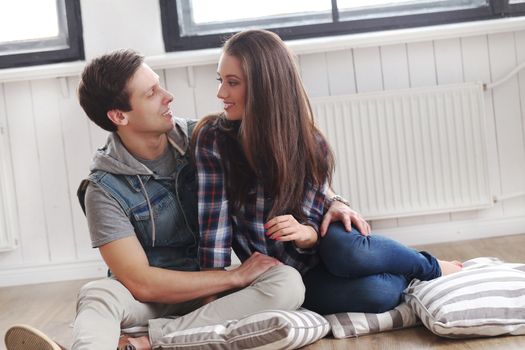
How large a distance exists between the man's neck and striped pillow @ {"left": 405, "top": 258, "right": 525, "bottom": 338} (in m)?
0.74

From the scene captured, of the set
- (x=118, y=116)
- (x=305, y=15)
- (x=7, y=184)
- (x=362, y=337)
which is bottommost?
(x=362, y=337)

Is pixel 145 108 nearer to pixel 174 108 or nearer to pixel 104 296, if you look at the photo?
Result: pixel 104 296

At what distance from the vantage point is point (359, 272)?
2180 mm

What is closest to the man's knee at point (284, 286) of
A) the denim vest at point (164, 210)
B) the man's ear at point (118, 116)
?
the denim vest at point (164, 210)

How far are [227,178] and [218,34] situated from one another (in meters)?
1.29

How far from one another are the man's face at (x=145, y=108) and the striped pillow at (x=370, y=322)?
2.11 ft

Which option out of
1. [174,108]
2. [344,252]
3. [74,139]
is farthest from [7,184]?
[344,252]

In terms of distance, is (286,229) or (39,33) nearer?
(286,229)

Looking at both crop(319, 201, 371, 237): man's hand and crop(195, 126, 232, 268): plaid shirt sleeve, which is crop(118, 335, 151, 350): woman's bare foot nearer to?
crop(195, 126, 232, 268): plaid shirt sleeve

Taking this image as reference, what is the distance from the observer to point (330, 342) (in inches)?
83.6

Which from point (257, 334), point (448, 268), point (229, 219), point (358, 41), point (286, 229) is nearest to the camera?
point (257, 334)

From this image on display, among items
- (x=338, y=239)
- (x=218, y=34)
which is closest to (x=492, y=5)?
(x=218, y=34)

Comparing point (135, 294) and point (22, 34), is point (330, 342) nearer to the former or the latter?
point (135, 294)

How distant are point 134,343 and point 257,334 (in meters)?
0.30
